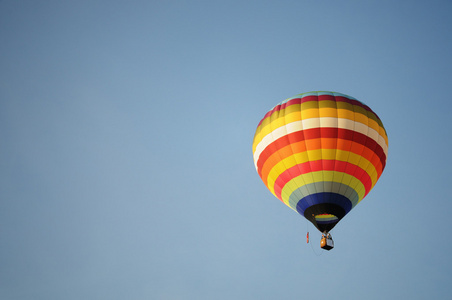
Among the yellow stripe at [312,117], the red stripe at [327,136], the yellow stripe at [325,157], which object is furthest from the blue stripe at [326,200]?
the yellow stripe at [312,117]

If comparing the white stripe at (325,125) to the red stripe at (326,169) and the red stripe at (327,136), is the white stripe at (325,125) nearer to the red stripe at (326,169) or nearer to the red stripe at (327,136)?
the red stripe at (327,136)

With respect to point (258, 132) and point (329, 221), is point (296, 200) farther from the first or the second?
point (258, 132)

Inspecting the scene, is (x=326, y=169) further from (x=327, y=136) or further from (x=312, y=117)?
(x=312, y=117)

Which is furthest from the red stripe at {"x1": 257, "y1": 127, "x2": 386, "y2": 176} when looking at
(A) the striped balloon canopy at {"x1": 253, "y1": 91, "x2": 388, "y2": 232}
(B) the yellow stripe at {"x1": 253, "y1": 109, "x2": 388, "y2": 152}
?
(B) the yellow stripe at {"x1": 253, "y1": 109, "x2": 388, "y2": 152}

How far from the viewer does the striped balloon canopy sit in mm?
16781

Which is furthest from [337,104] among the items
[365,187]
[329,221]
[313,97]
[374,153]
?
[329,221]

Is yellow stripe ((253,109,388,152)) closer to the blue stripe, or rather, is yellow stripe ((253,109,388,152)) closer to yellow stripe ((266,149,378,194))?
yellow stripe ((266,149,378,194))

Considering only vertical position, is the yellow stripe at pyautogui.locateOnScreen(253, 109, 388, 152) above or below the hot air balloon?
above

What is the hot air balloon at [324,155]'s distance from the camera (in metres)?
16.8

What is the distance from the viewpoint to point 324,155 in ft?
55.3

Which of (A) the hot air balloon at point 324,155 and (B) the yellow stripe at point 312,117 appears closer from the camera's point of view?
(A) the hot air balloon at point 324,155

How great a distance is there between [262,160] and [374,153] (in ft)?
14.7

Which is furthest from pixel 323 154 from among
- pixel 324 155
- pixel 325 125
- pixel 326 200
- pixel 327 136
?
pixel 326 200

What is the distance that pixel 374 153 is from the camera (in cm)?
1752
